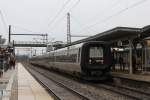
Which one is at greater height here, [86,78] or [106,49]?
[106,49]

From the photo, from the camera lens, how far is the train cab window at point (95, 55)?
26078mm

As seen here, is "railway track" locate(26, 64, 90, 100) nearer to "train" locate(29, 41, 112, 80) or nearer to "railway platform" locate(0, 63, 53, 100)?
"railway platform" locate(0, 63, 53, 100)

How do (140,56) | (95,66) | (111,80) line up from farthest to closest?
(140,56) < (111,80) < (95,66)

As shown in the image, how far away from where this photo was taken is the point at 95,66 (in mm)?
25922

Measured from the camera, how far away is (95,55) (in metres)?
26.3

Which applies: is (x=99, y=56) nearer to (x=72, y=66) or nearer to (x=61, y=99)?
(x=72, y=66)

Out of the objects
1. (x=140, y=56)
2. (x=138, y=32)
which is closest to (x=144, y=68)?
(x=140, y=56)

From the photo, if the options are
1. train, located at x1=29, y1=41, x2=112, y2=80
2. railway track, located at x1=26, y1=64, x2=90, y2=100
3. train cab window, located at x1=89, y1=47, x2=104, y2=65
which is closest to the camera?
railway track, located at x1=26, y1=64, x2=90, y2=100

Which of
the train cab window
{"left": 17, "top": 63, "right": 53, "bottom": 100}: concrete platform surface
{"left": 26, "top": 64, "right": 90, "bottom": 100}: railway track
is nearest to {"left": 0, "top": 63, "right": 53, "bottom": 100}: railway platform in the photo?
{"left": 17, "top": 63, "right": 53, "bottom": 100}: concrete platform surface

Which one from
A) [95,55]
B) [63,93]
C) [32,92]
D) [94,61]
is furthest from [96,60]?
[32,92]

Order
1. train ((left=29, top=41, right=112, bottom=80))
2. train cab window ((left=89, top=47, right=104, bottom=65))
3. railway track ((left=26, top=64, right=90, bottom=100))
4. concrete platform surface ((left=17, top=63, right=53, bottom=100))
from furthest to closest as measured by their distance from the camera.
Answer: train cab window ((left=89, top=47, right=104, bottom=65)) < train ((left=29, top=41, right=112, bottom=80)) < railway track ((left=26, top=64, right=90, bottom=100)) < concrete platform surface ((left=17, top=63, right=53, bottom=100))

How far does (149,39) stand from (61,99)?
479 inches

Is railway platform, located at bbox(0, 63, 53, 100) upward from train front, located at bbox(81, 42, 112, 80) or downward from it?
downward

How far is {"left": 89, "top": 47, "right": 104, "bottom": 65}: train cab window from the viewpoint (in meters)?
26.1
